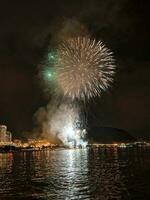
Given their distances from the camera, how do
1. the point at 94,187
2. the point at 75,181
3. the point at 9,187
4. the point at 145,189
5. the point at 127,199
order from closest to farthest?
the point at 127,199 < the point at 145,189 < the point at 94,187 < the point at 9,187 < the point at 75,181

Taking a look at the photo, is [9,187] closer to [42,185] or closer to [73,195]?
[42,185]

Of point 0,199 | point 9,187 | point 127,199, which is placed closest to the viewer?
point 127,199

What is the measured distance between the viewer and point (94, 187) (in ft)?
218

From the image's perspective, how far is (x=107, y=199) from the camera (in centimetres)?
5297

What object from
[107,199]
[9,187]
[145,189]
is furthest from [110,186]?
[9,187]

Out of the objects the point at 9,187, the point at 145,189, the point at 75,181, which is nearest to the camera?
the point at 145,189

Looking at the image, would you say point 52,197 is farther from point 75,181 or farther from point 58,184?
point 75,181

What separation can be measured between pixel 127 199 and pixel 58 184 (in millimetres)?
23141

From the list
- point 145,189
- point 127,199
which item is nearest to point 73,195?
point 127,199

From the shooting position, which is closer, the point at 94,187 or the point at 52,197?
the point at 52,197

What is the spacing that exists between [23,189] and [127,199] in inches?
924

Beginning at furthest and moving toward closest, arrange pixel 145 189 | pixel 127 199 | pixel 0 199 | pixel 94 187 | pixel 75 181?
pixel 75 181 < pixel 94 187 < pixel 145 189 < pixel 0 199 < pixel 127 199

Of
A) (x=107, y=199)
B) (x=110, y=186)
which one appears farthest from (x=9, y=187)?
(x=107, y=199)

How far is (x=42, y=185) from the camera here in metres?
71.2
